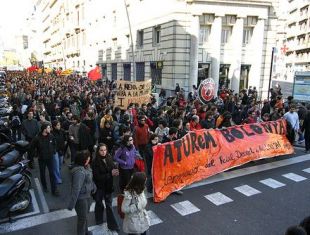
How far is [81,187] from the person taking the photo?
16.4ft

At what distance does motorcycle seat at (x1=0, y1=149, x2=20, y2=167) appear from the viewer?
7.00m

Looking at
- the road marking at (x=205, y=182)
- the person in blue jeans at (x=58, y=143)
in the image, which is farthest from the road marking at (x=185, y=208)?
the person in blue jeans at (x=58, y=143)

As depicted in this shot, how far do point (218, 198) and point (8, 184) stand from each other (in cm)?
428

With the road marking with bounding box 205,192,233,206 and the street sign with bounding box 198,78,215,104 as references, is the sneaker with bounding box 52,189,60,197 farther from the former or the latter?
the street sign with bounding box 198,78,215,104

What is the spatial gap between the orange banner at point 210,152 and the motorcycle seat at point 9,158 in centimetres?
319

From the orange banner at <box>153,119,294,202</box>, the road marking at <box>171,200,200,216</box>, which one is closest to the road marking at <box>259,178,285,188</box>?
the orange banner at <box>153,119,294,202</box>

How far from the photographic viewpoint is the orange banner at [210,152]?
23.2ft

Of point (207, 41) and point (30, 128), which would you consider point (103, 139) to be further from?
point (207, 41)

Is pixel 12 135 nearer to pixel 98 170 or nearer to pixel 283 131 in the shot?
pixel 98 170

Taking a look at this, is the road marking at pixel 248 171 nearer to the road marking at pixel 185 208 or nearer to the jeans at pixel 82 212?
the road marking at pixel 185 208

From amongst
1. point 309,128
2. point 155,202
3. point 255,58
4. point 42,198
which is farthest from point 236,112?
point 255,58

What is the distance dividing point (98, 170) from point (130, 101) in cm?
668

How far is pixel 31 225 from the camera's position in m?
5.97

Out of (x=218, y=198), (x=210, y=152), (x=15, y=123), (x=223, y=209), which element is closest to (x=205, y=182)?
(x=210, y=152)
